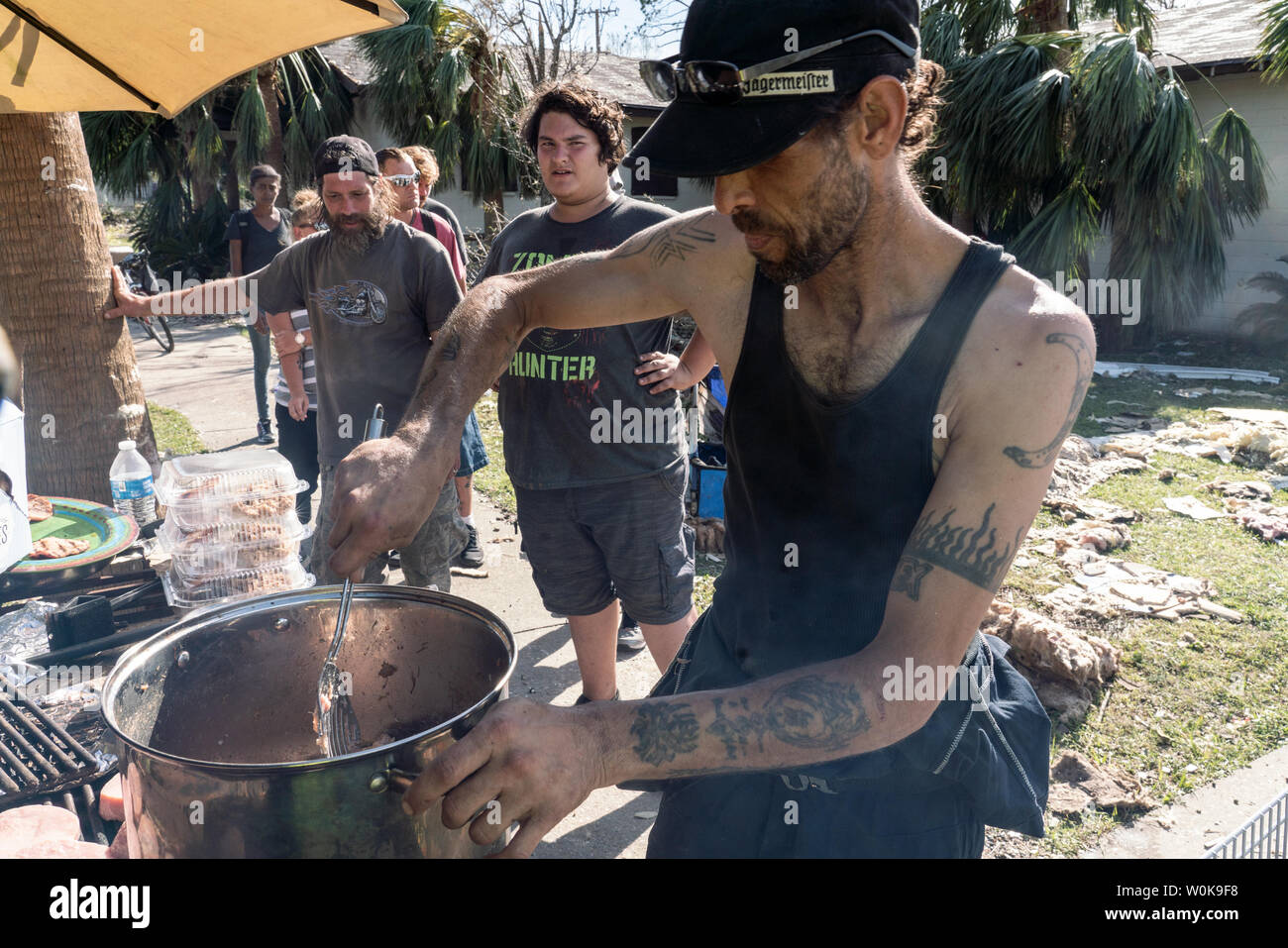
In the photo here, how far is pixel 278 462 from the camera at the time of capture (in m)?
4.19

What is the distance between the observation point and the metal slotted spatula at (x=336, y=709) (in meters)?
1.76

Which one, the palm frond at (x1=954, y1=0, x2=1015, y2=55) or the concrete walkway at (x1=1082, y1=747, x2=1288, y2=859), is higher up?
the palm frond at (x1=954, y1=0, x2=1015, y2=55)

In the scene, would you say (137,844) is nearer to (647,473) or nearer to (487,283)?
(487,283)

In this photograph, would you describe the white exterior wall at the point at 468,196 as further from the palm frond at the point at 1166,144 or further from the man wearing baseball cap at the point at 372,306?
the man wearing baseball cap at the point at 372,306

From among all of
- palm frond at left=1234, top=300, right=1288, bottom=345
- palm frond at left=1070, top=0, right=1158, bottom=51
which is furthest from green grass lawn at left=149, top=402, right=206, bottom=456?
palm frond at left=1234, top=300, right=1288, bottom=345

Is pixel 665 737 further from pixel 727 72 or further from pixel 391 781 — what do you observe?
pixel 727 72

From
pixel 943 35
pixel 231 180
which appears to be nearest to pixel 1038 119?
pixel 943 35

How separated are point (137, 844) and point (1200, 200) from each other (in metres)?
13.3

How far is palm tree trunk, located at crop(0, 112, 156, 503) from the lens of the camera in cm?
467

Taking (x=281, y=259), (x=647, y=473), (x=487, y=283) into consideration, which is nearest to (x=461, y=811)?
(x=487, y=283)

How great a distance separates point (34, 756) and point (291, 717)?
152 cm

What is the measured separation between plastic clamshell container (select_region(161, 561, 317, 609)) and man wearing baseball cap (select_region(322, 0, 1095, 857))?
2286 millimetres

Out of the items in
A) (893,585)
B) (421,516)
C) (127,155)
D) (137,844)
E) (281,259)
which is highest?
(127,155)

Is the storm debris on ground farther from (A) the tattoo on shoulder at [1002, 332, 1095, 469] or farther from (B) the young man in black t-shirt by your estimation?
(A) the tattoo on shoulder at [1002, 332, 1095, 469]
